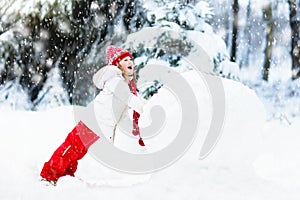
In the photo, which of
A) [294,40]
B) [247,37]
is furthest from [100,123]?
[247,37]

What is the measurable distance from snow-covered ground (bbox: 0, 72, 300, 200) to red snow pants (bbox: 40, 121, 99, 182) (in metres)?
0.10

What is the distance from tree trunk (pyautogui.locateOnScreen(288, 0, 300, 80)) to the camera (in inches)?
255

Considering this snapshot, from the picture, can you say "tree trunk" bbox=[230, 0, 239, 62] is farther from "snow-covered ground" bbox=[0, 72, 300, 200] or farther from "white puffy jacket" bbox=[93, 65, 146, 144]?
"white puffy jacket" bbox=[93, 65, 146, 144]

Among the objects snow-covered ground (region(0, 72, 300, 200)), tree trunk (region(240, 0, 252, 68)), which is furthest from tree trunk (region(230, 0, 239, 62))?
snow-covered ground (region(0, 72, 300, 200))

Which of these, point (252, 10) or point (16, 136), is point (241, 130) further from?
point (252, 10)

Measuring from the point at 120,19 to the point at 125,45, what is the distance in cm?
47

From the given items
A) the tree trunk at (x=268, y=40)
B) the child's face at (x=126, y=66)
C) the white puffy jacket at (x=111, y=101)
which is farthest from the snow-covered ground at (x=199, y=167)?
the tree trunk at (x=268, y=40)

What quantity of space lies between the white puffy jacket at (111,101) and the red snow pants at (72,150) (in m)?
0.11

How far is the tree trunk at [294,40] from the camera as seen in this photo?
6469 mm

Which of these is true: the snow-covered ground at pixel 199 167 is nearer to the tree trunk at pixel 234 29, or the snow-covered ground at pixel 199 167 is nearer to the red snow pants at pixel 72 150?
the red snow pants at pixel 72 150

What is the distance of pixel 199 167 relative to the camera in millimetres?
3137

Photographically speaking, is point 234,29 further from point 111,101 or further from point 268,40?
point 111,101

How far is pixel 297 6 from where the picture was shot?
6.58 metres

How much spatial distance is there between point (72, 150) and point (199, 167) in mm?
906
